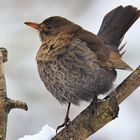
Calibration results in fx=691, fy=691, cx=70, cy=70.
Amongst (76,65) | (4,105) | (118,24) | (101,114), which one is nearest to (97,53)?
(76,65)

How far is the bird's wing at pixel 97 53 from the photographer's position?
3918 millimetres

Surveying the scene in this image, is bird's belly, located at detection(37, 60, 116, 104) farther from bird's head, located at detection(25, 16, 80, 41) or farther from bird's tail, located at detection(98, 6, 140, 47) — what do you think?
bird's tail, located at detection(98, 6, 140, 47)

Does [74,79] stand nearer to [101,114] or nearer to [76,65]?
[76,65]

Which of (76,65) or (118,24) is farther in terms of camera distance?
(118,24)

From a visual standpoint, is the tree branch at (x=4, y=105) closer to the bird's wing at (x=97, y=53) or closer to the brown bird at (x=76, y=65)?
the brown bird at (x=76, y=65)

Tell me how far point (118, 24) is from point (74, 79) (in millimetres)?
757

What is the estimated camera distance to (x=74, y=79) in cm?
386

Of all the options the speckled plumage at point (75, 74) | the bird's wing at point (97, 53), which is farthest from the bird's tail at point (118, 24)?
the speckled plumage at point (75, 74)

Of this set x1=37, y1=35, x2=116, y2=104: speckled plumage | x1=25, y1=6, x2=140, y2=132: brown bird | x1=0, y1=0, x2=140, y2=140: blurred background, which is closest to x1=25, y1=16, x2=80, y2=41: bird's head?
x1=25, y1=6, x2=140, y2=132: brown bird

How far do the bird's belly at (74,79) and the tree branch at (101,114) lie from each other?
0.71 m

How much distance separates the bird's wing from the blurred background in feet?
6.12

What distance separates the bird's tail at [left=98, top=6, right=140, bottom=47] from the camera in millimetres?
4363

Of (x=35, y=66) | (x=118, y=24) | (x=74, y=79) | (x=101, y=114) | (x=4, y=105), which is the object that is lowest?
(x=4, y=105)

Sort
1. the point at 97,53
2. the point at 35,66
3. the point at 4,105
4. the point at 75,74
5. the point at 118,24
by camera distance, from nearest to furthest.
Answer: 1. the point at 4,105
2. the point at 75,74
3. the point at 97,53
4. the point at 118,24
5. the point at 35,66
